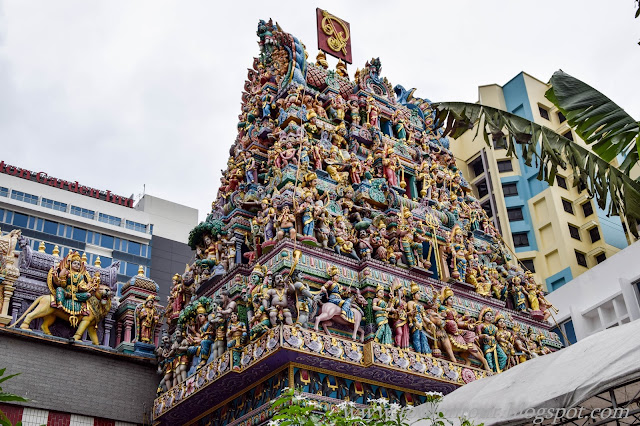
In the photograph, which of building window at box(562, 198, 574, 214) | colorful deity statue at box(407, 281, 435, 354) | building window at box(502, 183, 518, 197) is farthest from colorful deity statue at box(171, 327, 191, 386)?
building window at box(502, 183, 518, 197)

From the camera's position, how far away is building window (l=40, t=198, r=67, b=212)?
46.0 metres

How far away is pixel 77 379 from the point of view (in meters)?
21.0

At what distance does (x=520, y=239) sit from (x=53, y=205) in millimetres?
28348

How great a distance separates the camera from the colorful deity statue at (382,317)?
1905 cm

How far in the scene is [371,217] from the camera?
22.7 m

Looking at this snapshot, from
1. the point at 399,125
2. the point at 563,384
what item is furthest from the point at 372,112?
the point at 563,384

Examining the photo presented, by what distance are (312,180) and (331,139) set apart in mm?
3267

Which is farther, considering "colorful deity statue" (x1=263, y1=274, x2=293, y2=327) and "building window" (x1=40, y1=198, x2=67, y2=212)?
"building window" (x1=40, y1=198, x2=67, y2=212)

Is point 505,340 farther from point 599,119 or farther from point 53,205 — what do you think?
point 53,205

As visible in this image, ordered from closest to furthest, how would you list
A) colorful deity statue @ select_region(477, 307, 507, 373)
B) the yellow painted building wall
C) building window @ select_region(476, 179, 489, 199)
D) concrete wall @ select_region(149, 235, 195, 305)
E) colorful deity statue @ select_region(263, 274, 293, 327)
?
colorful deity statue @ select_region(263, 274, 293, 327), colorful deity statue @ select_region(477, 307, 507, 373), the yellow painted building wall, building window @ select_region(476, 179, 489, 199), concrete wall @ select_region(149, 235, 195, 305)

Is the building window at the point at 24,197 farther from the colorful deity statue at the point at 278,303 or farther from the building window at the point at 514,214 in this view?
the colorful deity statue at the point at 278,303

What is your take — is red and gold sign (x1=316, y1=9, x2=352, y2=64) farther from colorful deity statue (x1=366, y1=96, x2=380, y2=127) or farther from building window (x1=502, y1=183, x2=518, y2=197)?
building window (x1=502, y1=183, x2=518, y2=197)

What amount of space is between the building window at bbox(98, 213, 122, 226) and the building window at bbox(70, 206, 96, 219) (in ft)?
1.52

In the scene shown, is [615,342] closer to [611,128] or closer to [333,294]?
[611,128]
